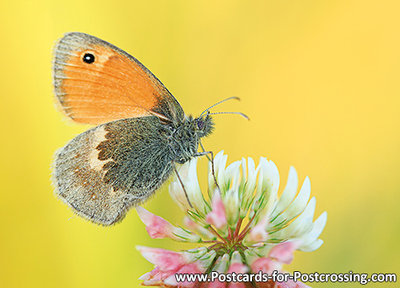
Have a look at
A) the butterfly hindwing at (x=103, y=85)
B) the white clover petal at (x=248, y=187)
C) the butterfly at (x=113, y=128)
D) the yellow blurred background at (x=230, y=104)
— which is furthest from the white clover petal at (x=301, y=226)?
the yellow blurred background at (x=230, y=104)

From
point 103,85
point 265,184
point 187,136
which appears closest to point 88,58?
point 103,85

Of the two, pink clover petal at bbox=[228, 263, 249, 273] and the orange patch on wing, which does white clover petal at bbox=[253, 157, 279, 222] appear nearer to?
pink clover petal at bbox=[228, 263, 249, 273]

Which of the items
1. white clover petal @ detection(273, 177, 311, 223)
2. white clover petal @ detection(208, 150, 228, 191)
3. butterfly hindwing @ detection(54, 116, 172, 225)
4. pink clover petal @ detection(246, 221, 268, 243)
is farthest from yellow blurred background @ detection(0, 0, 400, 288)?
pink clover petal @ detection(246, 221, 268, 243)

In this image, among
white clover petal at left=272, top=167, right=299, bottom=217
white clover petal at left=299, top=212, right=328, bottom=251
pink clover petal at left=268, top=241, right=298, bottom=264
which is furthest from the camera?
white clover petal at left=272, top=167, right=299, bottom=217

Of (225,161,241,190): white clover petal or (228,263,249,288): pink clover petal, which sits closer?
(228,263,249,288): pink clover petal

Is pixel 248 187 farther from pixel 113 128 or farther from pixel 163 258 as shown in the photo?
pixel 113 128

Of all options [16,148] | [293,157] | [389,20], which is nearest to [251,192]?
[293,157]

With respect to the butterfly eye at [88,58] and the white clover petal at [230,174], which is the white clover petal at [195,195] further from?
the butterfly eye at [88,58]

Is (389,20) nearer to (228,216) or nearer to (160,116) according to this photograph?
(160,116)
